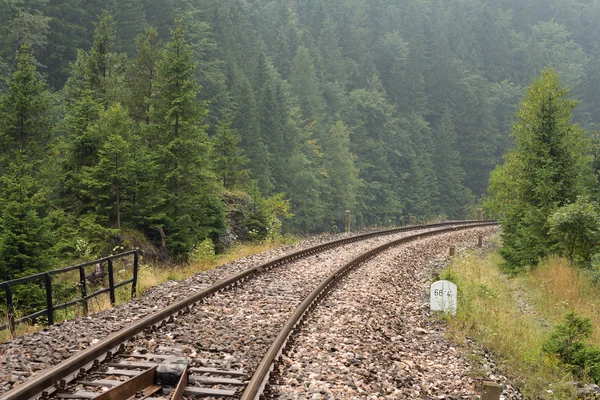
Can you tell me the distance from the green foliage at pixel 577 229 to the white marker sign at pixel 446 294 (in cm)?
921

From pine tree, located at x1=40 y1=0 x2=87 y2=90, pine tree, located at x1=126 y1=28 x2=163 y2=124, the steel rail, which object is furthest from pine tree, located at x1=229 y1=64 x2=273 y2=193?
the steel rail

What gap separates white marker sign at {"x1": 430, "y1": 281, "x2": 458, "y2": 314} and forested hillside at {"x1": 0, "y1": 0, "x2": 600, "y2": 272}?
970cm

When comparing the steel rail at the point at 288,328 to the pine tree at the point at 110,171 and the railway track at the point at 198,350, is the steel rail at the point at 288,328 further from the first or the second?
the pine tree at the point at 110,171

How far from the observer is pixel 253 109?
154ft

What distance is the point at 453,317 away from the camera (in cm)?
1146

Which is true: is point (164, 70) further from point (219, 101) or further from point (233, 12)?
point (233, 12)

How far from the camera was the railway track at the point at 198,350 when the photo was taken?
608 cm

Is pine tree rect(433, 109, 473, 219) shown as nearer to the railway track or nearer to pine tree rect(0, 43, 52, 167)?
pine tree rect(0, 43, 52, 167)

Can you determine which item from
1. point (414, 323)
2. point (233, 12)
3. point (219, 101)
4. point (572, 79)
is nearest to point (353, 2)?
point (233, 12)


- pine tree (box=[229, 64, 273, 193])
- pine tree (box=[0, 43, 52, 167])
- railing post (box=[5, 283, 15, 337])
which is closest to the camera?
railing post (box=[5, 283, 15, 337])

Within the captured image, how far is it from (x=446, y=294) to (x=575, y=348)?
2.60 m

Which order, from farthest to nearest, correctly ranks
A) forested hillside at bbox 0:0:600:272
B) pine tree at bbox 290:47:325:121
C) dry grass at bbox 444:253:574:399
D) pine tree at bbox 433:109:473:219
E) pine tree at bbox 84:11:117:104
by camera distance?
pine tree at bbox 433:109:473:219, pine tree at bbox 290:47:325:121, pine tree at bbox 84:11:117:104, forested hillside at bbox 0:0:600:272, dry grass at bbox 444:253:574:399

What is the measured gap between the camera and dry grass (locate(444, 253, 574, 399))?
356 inches

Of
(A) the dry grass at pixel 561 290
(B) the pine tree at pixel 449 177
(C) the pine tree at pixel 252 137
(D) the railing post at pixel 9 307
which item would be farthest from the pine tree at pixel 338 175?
(D) the railing post at pixel 9 307
